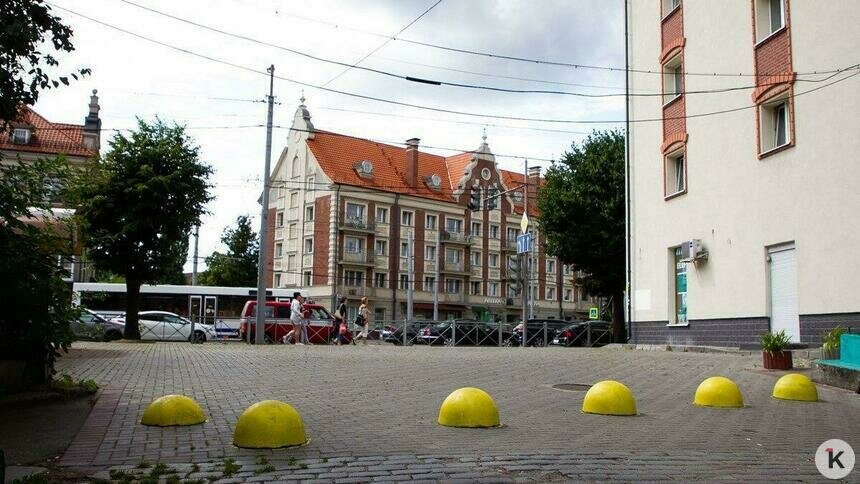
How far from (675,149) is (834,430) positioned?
17263 millimetres

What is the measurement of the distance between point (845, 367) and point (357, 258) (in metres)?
56.3

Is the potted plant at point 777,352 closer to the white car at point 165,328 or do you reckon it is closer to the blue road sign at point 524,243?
the blue road sign at point 524,243

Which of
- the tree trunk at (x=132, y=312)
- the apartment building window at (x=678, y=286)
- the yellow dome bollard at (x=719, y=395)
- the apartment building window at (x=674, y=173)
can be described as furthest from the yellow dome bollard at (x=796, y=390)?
the tree trunk at (x=132, y=312)

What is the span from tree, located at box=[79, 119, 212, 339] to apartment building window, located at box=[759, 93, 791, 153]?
20571mm

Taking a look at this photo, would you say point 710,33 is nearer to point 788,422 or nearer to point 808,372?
point 808,372

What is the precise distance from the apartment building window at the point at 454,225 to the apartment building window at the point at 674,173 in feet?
160

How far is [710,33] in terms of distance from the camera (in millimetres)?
23188

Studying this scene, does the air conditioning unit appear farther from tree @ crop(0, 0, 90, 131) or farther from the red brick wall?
the red brick wall

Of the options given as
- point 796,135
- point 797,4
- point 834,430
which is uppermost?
point 797,4

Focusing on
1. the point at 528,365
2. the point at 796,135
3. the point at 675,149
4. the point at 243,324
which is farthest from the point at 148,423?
the point at 243,324

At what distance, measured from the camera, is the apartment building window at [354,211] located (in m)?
66.9

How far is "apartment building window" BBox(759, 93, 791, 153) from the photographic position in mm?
20188

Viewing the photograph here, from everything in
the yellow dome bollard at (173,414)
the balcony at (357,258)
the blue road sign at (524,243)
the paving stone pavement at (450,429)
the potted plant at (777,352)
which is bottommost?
the paving stone pavement at (450,429)

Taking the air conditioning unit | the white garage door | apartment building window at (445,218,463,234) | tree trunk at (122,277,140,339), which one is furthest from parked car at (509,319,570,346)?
apartment building window at (445,218,463,234)
